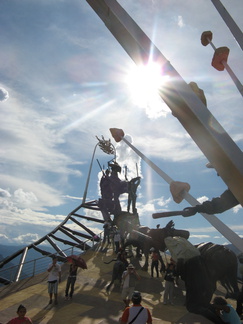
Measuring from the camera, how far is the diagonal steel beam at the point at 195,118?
227 cm

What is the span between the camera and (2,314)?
9039 millimetres

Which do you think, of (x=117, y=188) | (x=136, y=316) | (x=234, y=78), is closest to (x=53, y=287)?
(x=136, y=316)

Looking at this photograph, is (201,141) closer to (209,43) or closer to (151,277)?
(209,43)

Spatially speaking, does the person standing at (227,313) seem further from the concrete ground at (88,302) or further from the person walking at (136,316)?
the concrete ground at (88,302)

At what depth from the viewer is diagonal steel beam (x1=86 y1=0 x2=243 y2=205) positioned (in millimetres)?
2268

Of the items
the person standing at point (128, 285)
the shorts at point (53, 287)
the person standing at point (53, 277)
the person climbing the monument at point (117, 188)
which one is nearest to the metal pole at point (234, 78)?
the person standing at point (128, 285)

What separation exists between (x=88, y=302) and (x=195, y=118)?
9.56 m

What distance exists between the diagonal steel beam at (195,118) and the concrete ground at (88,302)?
7.38 meters

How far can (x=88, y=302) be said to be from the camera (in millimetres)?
9766

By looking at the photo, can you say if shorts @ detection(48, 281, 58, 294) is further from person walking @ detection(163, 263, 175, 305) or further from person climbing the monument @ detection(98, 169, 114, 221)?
person climbing the monument @ detection(98, 169, 114, 221)

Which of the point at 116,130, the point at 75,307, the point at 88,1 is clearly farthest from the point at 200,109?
the point at 75,307

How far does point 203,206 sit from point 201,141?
114cm

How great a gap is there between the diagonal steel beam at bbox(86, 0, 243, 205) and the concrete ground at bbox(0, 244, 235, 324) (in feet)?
24.2

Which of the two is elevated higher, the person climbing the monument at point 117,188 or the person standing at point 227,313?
the person climbing the monument at point 117,188
